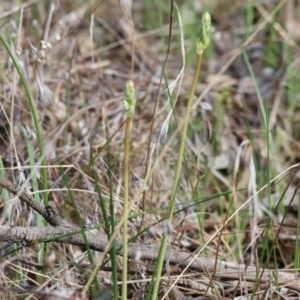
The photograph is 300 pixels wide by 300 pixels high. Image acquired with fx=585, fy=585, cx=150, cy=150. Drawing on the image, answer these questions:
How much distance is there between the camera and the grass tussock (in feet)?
4.06

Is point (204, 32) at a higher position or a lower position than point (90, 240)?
higher

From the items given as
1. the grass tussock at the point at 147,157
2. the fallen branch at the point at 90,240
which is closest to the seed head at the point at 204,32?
the grass tussock at the point at 147,157

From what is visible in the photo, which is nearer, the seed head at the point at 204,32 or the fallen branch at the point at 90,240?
the seed head at the point at 204,32

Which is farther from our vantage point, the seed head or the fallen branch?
the fallen branch

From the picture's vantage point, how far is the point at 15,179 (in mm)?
1672

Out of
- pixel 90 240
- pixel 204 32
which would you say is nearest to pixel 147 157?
pixel 90 240

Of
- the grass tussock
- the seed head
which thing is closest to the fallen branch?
the grass tussock

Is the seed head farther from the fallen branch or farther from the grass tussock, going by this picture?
the fallen branch

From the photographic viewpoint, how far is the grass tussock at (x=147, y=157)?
124cm

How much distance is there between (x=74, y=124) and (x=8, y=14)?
1.48 feet

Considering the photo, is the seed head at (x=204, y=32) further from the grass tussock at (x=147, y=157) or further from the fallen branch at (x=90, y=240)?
the fallen branch at (x=90, y=240)

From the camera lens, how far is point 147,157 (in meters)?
1.32

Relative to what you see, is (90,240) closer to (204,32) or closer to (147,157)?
(147,157)

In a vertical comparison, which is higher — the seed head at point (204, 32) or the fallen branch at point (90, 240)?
the seed head at point (204, 32)
